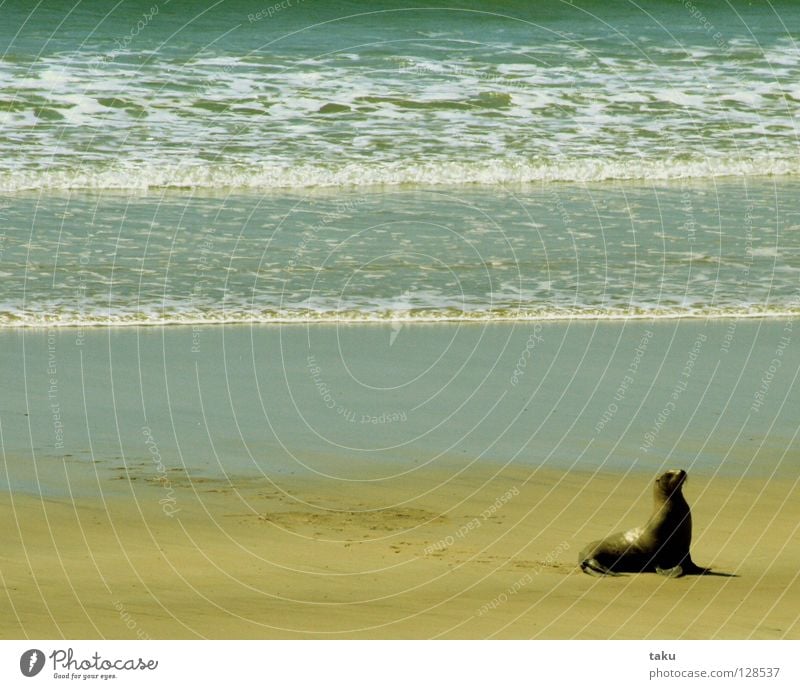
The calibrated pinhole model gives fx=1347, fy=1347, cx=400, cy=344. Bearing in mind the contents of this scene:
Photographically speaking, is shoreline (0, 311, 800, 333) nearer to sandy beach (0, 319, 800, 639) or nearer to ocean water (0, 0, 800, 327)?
ocean water (0, 0, 800, 327)

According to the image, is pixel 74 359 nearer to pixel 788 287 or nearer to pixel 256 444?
pixel 256 444

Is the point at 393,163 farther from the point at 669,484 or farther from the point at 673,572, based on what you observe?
the point at 673,572

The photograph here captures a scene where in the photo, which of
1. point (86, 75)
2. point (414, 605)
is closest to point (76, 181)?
point (86, 75)

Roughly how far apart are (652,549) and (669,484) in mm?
383

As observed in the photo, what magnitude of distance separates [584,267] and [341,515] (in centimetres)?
701

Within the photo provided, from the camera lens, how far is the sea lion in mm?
6883

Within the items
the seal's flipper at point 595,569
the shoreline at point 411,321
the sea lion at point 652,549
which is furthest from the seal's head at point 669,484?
the shoreline at point 411,321

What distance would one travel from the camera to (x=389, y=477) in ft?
27.9

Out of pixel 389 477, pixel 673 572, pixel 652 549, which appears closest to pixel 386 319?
pixel 389 477

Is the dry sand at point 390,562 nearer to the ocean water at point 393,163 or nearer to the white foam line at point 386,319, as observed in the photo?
the white foam line at point 386,319

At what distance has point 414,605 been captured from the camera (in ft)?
20.9

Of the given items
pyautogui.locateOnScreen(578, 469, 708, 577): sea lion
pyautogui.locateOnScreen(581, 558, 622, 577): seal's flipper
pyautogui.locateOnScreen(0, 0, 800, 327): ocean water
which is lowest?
pyautogui.locateOnScreen(581, 558, 622, 577): seal's flipper

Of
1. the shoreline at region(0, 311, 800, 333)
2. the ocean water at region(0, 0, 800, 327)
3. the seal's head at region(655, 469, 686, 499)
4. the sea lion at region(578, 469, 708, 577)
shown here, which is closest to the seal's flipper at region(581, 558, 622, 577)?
the sea lion at region(578, 469, 708, 577)

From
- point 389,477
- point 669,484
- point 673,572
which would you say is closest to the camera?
point 673,572
